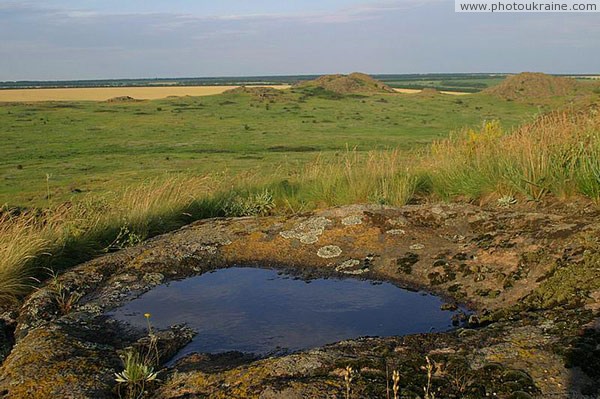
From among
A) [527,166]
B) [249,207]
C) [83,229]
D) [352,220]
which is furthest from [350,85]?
[352,220]

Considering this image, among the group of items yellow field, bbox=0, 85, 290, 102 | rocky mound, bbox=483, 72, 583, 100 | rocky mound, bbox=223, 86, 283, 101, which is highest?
yellow field, bbox=0, 85, 290, 102

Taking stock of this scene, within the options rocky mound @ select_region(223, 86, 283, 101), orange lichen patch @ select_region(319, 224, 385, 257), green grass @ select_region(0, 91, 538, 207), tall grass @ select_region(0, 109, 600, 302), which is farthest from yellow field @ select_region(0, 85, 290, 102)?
orange lichen patch @ select_region(319, 224, 385, 257)

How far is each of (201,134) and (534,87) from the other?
26.7m

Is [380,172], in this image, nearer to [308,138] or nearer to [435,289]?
[435,289]

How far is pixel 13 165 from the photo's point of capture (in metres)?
22.2

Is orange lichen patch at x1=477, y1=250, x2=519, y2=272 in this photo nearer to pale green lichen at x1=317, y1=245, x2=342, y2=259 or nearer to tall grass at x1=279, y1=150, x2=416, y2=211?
pale green lichen at x1=317, y1=245, x2=342, y2=259

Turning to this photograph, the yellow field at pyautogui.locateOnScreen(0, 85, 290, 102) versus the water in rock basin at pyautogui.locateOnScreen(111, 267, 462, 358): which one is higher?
the yellow field at pyautogui.locateOnScreen(0, 85, 290, 102)

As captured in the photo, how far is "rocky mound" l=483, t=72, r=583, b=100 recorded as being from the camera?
42.8 meters

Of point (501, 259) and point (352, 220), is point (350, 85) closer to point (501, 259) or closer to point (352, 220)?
point (352, 220)

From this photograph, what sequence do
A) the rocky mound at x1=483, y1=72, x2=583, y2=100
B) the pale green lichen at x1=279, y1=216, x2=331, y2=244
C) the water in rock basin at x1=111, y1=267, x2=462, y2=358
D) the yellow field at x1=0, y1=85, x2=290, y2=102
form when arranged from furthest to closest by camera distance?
the yellow field at x1=0, y1=85, x2=290, y2=102
the rocky mound at x1=483, y1=72, x2=583, y2=100
the pale green lichen at x1=279, y1=216, x2=331, y2=244
the water in rock basin at x1=111, y1=267, x2=462, y2=358

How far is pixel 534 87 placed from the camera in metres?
43.8

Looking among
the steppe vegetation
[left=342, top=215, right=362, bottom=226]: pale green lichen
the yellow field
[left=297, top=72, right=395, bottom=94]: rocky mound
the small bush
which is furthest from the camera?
the yellow field

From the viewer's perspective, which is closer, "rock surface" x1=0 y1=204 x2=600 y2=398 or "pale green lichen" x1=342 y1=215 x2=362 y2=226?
"rock surface" x1=0 y1=204 x2=600 y2=398

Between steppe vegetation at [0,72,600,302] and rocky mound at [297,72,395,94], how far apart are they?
873 millimetres
